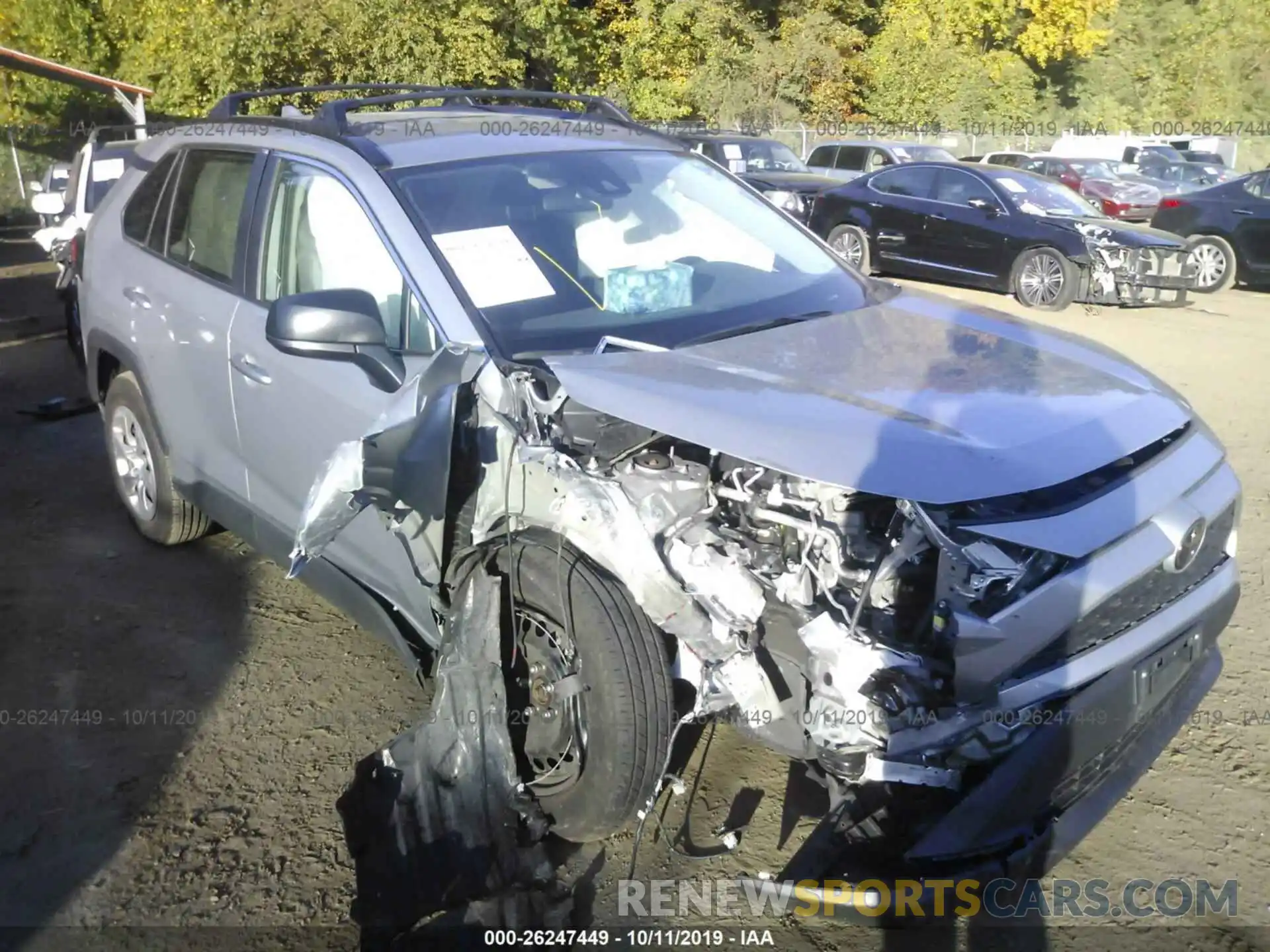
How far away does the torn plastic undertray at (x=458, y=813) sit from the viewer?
2.79m

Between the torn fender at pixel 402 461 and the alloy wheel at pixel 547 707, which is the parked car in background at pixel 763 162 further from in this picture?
the alloy wheel at pixel 547 707

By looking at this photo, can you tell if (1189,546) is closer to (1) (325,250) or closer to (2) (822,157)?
(1) (325,250)

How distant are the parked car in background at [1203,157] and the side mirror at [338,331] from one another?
82.1 ft

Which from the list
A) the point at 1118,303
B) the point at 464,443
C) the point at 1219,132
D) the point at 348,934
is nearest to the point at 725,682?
the point at 464,443

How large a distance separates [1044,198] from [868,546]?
10.7 m

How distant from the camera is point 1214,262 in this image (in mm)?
13258

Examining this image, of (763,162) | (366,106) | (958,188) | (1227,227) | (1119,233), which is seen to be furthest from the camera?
(763,162)

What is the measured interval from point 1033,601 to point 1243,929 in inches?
45.1

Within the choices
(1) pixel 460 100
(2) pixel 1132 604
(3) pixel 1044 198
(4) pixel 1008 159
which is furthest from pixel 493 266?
(4) pixel 1008 159

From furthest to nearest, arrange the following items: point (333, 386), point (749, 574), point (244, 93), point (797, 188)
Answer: point (797, 188) → point (244, 93) → point (333, 386) → point (749, 574)

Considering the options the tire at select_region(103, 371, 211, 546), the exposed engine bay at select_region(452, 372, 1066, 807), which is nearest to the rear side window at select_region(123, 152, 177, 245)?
the tire at select_region(103, 371, 211, 546)

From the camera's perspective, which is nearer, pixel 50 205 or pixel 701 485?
pixel 701 485

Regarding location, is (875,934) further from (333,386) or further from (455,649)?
(333,386)

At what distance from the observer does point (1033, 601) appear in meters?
2.45
